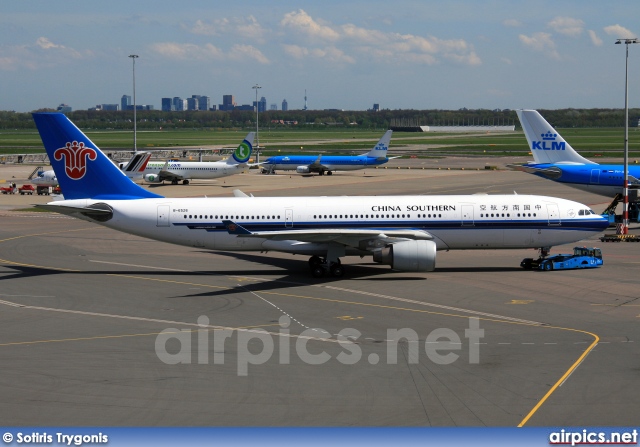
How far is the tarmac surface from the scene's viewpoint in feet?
74.3

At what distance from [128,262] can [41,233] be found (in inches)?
636

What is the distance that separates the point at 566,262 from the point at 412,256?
1012 centimetres

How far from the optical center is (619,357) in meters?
27.8

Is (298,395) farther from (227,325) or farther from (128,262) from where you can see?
(128,262)

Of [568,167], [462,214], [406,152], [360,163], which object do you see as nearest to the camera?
[462,214]

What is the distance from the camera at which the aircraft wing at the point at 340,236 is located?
133ft

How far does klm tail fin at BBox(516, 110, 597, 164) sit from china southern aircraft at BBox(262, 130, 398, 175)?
62.1 meters

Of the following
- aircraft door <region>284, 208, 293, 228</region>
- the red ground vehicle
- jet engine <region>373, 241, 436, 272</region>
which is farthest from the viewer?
the red ground vehicle

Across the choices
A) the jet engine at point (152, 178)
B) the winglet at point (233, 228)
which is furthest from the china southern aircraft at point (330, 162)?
the winglet at point (233, 228)

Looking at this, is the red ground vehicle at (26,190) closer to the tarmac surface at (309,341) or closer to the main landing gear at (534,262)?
the tarmac surface at (309,341)

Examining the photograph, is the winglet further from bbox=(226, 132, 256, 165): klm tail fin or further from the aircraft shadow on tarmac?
bbox=(226, 132, 256, 165): klm tail fin

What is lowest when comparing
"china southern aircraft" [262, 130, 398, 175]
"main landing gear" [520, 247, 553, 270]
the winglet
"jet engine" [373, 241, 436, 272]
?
"main landing gear" [520, 247, 553, 270]

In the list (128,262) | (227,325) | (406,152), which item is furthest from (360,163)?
(227,325)

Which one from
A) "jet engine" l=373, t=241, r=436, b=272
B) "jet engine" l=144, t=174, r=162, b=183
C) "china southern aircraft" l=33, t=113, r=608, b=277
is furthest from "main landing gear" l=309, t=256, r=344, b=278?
Result: "jet engine" l=144, t=174, r=162, b=183
